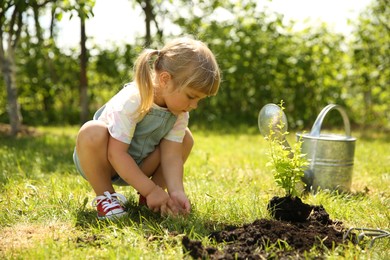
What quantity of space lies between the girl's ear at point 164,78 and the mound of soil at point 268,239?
Answer: 2.59 ft

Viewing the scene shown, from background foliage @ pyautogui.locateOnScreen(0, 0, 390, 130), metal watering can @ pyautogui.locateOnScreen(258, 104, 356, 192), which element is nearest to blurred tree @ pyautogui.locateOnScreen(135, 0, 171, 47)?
background foliage @ pyautogui.locateOnScreen(0, 0, 390, 130)

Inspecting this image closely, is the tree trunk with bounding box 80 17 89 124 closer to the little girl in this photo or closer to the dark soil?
the little girl

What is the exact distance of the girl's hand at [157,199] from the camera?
2.48 metres

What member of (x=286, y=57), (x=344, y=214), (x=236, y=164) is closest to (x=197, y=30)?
(x=286, y=57)

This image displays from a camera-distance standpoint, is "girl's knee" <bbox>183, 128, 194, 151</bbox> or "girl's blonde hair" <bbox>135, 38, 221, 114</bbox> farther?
"girl's knee" <bbox>183, 128, 194, 151</bbox>

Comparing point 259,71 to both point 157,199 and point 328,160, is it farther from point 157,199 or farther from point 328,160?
point 157,199

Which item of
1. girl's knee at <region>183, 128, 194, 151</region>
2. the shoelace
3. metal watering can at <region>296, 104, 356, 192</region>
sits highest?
girl's knee at <region>183, 128, 194, 151</region>

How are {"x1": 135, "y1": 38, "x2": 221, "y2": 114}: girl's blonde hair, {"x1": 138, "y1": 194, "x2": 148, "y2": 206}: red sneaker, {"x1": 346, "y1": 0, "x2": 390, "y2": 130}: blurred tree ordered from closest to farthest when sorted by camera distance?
{"x1": 135, "y1": 38, "x2": 221, "y2": 114}: girl's blonde hair < {"x1": 138, "y1": 194, "x2": 148, "y2": 206}: red sneaker < {"x1": 346, "y1": 0, "x2": 390, "y2": 130}: blurred tree

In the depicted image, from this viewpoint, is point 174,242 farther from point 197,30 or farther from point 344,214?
point 197,30

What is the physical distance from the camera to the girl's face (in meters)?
2.44

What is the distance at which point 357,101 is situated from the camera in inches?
316

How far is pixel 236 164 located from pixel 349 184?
117cm

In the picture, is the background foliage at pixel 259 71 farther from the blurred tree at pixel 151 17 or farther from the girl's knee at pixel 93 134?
the girl's knee at pixel 93 134

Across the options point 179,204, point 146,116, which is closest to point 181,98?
point 146,116
